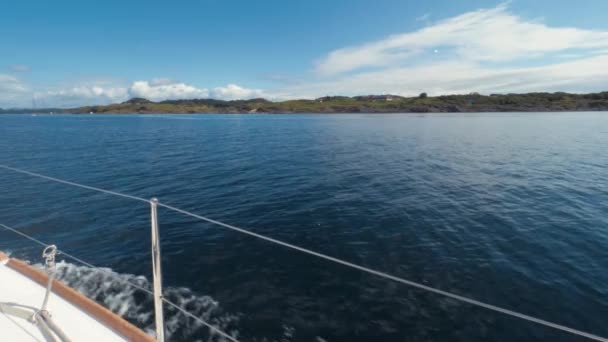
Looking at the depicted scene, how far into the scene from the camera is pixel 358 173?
21219mm

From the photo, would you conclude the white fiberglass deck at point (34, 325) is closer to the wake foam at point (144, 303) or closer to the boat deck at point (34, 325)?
the boat deck at point (34, 325)

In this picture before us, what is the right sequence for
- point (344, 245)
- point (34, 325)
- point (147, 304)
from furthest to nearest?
point (344, 245) < point (147, 304) < point (34, 325)

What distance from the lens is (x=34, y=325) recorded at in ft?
12.2

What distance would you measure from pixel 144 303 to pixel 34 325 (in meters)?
3.44

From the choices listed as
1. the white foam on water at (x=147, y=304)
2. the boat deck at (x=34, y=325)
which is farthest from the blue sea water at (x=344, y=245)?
the boat deck at (x=34, y=325)

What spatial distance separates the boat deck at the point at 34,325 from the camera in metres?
3.60

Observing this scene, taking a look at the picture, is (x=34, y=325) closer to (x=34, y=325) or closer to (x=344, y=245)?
(x=34, y=325)

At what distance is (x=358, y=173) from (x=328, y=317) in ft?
50.9

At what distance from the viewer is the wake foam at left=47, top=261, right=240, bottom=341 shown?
617 centimetres

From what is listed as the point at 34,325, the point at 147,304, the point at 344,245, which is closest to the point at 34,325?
the point at 34,325

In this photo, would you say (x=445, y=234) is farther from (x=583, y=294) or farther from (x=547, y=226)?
(x=547, y=226)

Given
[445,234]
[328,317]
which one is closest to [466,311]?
[328,317]

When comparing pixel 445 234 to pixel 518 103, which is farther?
pixel 518 103

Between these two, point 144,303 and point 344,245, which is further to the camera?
point 344,245
